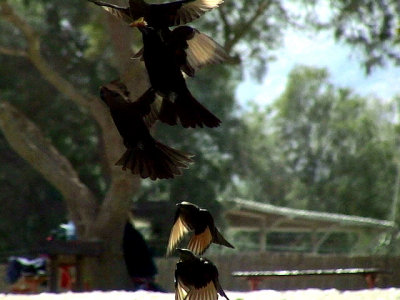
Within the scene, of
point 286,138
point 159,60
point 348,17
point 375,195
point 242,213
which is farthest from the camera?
point 286,138

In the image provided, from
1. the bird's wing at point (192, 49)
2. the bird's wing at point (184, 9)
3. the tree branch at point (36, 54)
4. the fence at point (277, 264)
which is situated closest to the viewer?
the bird's wing at point (184, 9)

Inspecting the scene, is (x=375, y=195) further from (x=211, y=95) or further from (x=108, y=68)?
(x=108, y=68)

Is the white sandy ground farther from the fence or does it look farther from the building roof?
the building roof

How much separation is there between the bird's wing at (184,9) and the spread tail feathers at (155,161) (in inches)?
23.2

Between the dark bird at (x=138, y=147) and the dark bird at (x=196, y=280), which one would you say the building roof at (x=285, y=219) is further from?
the dark bird at (x=138, y=147)

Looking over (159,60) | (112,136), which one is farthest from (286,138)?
(159,60)

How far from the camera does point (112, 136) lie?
1536cm

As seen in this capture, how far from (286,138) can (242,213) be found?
29.9m

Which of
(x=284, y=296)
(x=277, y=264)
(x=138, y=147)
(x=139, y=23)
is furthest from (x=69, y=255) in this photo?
(x=139, y=23)

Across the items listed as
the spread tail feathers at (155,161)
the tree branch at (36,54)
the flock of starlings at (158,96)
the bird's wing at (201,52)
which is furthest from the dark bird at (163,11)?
the tree branch at (36,54)

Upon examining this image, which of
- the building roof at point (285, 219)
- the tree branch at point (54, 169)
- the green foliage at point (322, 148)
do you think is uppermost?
the green foliage at point (322, 148)

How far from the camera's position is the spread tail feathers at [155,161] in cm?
435

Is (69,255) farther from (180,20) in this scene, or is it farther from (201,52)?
(180,20)

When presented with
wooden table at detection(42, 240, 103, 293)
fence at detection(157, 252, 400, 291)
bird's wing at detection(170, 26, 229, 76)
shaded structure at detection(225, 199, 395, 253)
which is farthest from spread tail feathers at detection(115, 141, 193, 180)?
shaded structure at detection(225, 199, 395, 253)
